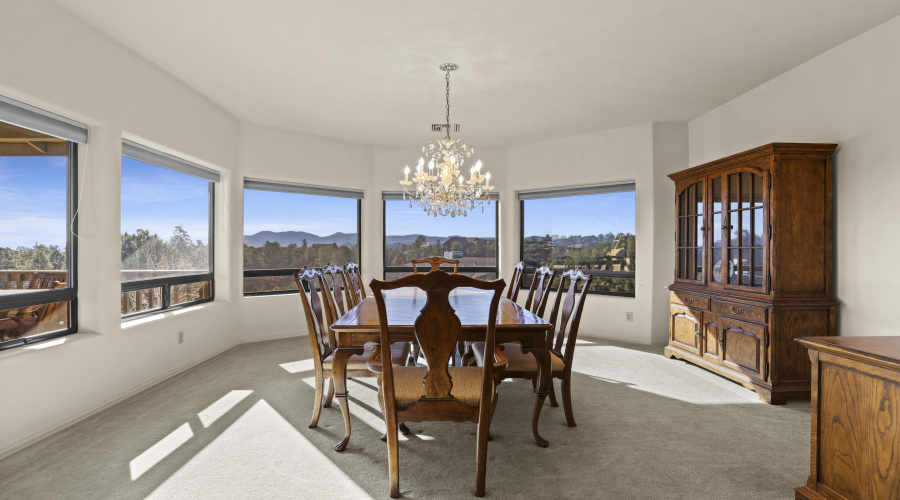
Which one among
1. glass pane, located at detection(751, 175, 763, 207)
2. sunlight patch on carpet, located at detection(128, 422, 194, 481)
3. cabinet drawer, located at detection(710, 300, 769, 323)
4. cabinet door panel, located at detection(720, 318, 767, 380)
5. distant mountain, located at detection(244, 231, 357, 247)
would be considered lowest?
sunlight patch on carpet, located at detection(128, 422, 194, 481)

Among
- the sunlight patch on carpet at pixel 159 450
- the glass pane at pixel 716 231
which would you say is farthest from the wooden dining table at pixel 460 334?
the glass pane at pixel 716 231

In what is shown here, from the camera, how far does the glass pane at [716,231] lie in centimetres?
399

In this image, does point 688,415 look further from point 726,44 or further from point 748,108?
point 748,108

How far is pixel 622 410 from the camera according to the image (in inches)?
122

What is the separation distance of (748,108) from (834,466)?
355cm

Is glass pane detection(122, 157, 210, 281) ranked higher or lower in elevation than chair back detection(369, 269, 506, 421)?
higher

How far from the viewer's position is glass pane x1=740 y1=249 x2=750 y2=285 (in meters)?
3.66

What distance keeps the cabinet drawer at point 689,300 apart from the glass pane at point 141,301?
4.96 m

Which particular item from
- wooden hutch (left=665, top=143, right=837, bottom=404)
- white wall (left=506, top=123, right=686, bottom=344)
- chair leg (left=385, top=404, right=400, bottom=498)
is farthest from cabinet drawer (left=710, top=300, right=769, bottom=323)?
chair leg (left=385, top=404, right=400, bottom=498)

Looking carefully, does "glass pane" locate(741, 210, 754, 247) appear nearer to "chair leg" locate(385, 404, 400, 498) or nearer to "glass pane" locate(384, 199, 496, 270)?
"glass pane" locate(384, 199, 496, 270)

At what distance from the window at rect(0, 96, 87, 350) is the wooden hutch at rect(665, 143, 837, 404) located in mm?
4980

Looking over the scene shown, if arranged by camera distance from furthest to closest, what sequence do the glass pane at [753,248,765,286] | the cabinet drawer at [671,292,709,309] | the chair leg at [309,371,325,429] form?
the cabinet drawer at [671,292,709,309], the glass pane at [753,248,765,286], the chair leg at [309,371,325,429]

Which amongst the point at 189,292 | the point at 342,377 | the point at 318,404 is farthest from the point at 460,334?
the point at 189,292

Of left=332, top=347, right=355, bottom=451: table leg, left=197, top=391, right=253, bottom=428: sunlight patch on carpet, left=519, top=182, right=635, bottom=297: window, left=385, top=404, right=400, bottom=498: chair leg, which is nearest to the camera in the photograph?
left=385, top=404, right=400, bottom=498: chair leg
